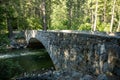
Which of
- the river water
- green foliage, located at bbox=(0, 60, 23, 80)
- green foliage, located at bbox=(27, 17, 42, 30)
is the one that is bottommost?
the river water

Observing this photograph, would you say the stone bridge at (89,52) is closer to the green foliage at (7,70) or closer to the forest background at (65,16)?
the green foliage at (7,70)

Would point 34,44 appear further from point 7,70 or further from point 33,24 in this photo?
point 7,70

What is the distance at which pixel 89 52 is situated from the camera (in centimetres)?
861

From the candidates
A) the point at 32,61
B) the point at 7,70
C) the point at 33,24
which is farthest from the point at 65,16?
the point at 7,70

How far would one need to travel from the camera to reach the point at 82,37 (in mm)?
9211

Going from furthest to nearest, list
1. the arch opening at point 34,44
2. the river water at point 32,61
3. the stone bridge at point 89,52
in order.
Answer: the arch opening at point 34,44, the river water at point 32,61, the stone bridge at point 89,52

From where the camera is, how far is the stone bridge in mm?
6918

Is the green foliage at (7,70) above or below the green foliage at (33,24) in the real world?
below

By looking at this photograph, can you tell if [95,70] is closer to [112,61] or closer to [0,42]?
[112,61]

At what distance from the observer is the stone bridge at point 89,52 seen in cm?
692

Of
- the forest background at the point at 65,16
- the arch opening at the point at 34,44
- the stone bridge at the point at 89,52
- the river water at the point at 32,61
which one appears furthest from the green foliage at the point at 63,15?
the stone bridge at the point at 89,52

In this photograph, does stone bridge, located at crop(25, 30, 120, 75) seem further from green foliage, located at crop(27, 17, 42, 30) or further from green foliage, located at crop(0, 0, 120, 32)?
green foliage, located at crop(27, 17, 42, 30)

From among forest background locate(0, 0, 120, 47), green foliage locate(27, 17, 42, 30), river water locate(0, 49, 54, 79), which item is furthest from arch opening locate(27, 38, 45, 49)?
green foliage locate(27, 17, 42, 30)

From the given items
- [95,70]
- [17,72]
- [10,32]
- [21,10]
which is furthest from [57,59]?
[21,10]
